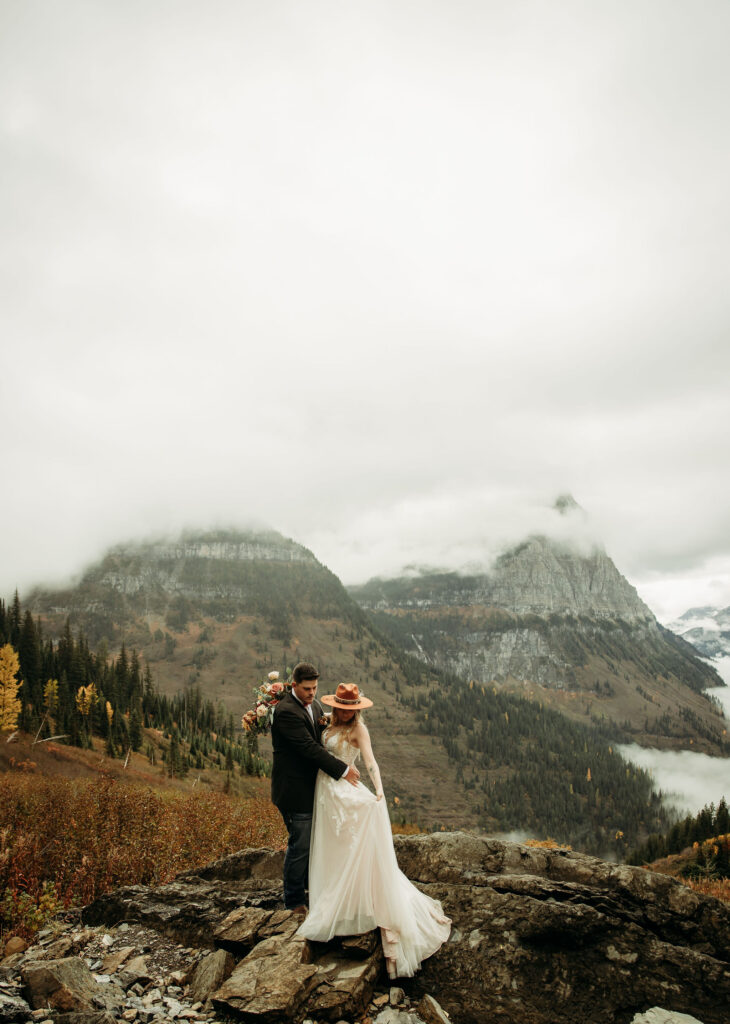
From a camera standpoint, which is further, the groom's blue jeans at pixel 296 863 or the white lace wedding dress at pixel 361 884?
the groom's blue jeans at pixel 296 863

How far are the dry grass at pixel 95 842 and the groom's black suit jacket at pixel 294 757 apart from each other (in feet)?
14.7

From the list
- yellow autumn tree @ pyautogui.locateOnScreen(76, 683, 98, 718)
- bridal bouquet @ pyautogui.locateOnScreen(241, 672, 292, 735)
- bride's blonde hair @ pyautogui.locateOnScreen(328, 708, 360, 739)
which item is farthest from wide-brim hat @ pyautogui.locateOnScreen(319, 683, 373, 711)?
yellow autumn tree @ pyautogui.locateOnScreen(76, 683, 98, 718)

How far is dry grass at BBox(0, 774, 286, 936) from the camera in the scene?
29.9ft

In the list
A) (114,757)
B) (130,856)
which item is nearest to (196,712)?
(114,757)

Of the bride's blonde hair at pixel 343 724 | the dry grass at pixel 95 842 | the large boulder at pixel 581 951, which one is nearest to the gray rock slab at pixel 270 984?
the large boulder at pixel 581 951

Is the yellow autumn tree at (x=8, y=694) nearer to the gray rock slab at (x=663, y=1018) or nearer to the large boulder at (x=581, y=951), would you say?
the large boulder at (x=581, y=951)

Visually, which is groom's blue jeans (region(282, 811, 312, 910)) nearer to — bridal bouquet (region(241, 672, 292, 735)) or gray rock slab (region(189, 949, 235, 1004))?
gray rock slab (region(189, 949, 235, 1004))

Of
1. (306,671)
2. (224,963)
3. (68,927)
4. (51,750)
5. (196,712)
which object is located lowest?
(196,712)

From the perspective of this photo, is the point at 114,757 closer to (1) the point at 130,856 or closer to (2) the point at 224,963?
(1) the point at 130,856

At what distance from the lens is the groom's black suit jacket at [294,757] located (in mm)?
8469

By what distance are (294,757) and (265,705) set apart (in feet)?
3.61

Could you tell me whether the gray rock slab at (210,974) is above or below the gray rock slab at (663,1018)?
below

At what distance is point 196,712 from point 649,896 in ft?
482

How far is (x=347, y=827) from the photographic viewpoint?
27.1 feet
